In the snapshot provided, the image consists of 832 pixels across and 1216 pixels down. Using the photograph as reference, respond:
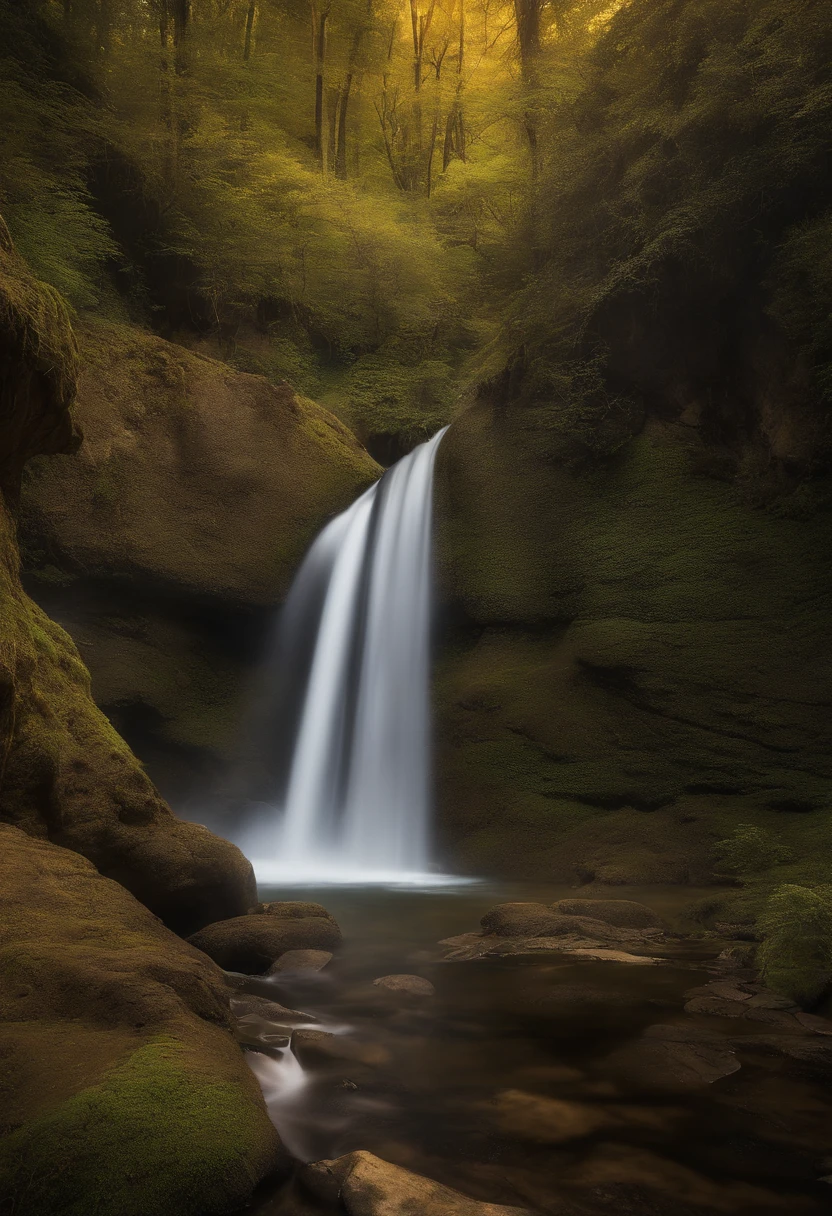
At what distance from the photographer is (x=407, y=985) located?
5.89 metres

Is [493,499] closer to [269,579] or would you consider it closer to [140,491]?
[269,579]

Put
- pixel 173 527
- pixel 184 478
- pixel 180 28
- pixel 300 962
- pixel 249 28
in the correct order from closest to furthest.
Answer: pixel 300 962, pixel 173 527, pixel 184 478, pixel 180 28, pixel 249 28

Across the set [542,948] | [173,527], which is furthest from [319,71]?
[542,948]

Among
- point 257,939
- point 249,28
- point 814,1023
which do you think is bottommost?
point 814,1023

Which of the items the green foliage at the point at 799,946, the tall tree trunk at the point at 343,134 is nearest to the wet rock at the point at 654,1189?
the green foliage at the point at 799,946

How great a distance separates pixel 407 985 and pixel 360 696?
871cm

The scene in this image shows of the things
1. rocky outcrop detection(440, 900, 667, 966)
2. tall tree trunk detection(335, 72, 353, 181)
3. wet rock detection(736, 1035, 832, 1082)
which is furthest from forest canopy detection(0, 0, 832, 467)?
wet rock detection(736, 1035, 832, 1082)

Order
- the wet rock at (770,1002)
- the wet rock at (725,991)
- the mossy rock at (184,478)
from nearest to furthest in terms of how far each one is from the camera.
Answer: the wet rock at (770,1002) → the wet rock at (725,991) → the mossy rock at (184,478)

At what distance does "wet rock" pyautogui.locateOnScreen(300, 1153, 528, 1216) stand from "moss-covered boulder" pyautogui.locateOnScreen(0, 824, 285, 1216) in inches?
8.8

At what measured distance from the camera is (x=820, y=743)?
1095 centimetres

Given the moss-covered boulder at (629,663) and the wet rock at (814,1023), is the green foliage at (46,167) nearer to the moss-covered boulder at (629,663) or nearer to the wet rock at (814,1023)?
the moss-covered boulder at (629,663)

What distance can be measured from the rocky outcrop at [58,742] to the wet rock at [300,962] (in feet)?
Answer: 2.91

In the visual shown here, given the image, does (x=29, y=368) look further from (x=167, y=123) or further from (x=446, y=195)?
(x=446, y=195)

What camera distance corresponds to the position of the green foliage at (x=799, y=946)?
5293 mm
